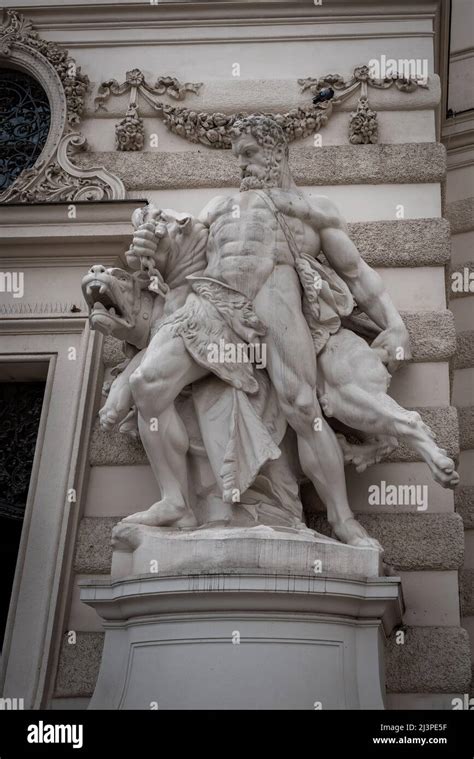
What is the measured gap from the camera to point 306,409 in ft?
21.3

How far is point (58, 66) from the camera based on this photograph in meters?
8.52

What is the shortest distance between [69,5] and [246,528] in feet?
15.5

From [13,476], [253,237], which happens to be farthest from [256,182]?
[13,476]

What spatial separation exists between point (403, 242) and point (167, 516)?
2700 millimetres

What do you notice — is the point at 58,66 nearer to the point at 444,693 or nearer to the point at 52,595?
the point at 52,595

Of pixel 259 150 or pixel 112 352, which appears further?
pixel 112 352

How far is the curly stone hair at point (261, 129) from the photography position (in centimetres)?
696

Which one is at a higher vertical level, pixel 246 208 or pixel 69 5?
pixel 69 5

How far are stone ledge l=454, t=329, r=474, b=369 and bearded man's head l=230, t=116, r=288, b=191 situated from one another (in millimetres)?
2730

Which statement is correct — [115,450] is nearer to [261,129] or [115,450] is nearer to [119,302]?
[119,302]

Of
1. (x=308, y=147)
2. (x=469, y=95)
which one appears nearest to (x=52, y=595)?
(x=308, y=147)

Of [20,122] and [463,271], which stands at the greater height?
[20,122]
